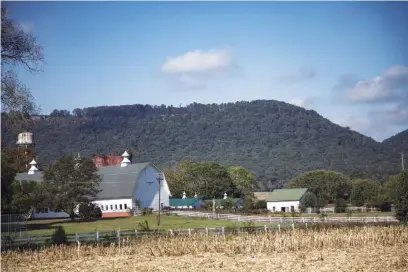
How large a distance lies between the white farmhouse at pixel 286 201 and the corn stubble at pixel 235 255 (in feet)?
203

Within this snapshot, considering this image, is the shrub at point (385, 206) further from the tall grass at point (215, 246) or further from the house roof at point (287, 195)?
the tall grass at point (215, 246)

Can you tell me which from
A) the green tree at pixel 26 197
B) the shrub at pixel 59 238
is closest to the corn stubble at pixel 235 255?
the shrub at pixel 59 238

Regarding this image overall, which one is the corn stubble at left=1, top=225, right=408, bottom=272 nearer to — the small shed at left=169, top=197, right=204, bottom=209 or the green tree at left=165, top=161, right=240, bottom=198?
the small shed at left=169, top=197, right=204, bottom=209

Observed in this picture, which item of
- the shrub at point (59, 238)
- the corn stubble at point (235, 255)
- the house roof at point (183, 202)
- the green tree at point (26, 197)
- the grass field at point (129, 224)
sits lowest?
the grass field at point (129, 224)

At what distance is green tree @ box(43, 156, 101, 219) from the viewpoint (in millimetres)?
65625

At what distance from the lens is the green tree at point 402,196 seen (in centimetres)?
4644

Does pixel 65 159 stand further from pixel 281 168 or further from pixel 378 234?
pixel 281 168

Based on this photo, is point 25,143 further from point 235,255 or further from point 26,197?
point 235,255

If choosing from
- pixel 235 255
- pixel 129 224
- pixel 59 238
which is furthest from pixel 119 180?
pixel 235 255

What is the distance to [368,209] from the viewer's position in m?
87.6

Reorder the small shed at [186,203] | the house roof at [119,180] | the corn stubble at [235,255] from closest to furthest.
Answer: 1. the corn stubble at [235,255]
2. the house roof at [119,180]
3. the small shed at [186,203]

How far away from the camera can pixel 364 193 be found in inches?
3939

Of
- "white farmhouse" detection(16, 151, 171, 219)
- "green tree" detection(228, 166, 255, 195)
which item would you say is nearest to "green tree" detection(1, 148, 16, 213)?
"white farmhouse" detection(16, 151, 171, 219)

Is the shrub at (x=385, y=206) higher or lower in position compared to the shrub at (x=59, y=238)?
lower
